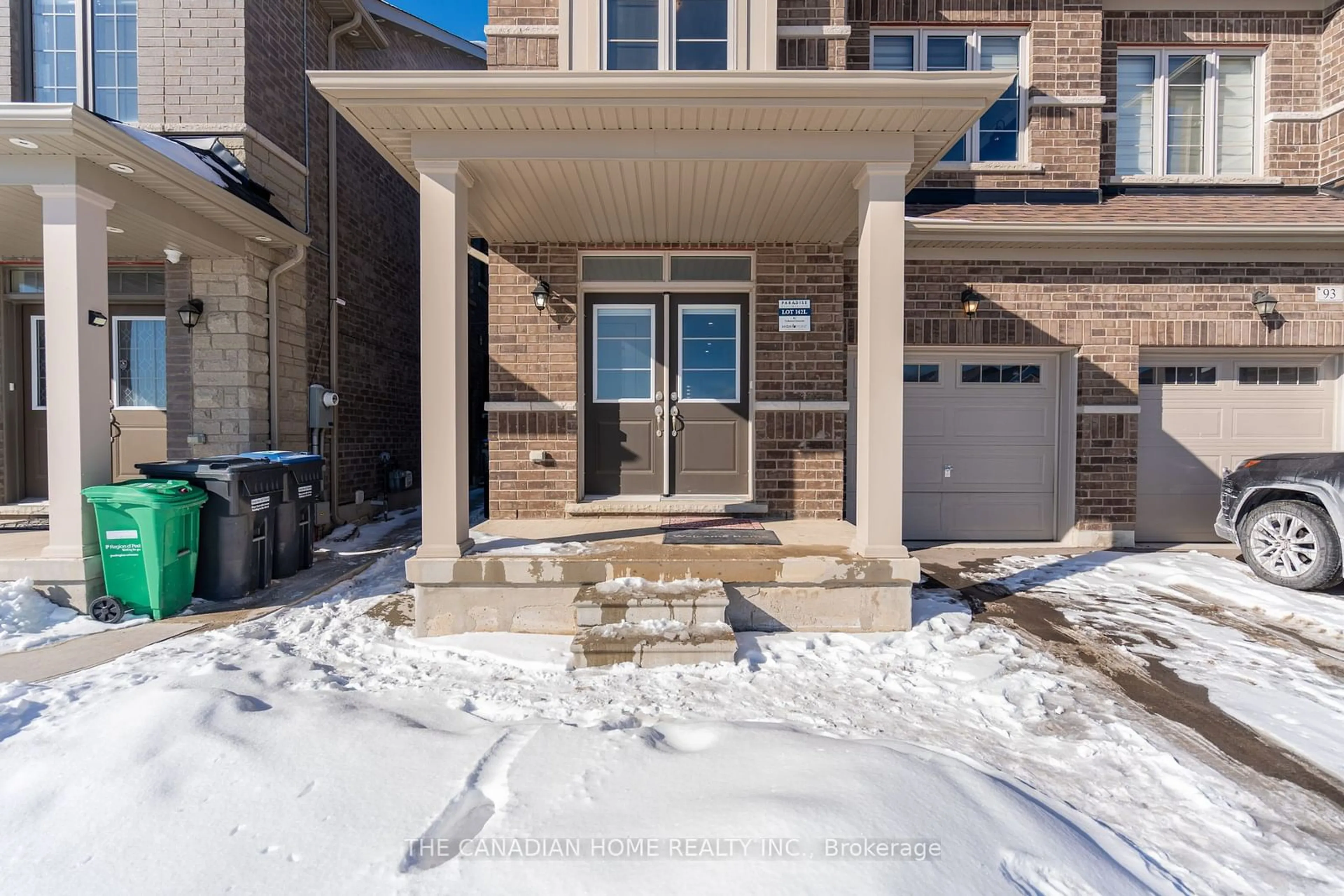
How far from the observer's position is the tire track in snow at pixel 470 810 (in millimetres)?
1952

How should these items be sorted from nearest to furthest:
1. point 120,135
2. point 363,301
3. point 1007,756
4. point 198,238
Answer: point 1007,756, point 120,135, point 198,238, point 363,301

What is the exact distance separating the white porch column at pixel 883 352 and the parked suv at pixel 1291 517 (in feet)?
11.6

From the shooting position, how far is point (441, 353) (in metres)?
4.03

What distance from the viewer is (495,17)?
5617 mm

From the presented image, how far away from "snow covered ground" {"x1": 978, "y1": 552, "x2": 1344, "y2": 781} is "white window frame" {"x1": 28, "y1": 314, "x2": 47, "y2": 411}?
32.4 ft

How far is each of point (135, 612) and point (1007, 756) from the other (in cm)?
553

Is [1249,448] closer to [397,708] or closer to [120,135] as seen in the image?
[397,708]

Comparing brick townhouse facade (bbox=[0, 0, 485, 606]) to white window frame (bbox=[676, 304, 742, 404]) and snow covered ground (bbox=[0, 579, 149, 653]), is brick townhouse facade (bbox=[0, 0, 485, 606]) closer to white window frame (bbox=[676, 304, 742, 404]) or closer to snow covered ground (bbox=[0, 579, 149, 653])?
snow covered ground (bbox=[0, 579, 149, 653])

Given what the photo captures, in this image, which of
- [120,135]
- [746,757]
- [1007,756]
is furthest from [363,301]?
[1007,756]

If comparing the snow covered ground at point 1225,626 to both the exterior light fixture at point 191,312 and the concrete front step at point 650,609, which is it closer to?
the concrete front step at point 650,609

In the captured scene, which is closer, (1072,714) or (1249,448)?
(1072,714)

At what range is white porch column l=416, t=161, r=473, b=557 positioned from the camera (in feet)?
13.1

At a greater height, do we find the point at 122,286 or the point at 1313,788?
the point at 122,286

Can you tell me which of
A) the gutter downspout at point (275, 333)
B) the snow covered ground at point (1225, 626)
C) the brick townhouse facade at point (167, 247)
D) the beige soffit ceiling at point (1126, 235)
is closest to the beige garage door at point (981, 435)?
the snow covered ground at point (1225, 626)
